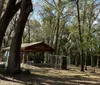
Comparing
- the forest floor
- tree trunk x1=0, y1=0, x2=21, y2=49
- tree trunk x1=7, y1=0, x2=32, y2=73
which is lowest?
the forest floor

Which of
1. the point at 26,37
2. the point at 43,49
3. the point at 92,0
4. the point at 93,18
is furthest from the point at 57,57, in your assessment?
the point at 26,37

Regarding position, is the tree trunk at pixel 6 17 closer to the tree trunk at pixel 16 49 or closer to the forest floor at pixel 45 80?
the tree trunk at pixel 16 49

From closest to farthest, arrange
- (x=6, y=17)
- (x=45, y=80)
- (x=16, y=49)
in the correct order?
1. (x=45, y=80)
2. (x=6, y=17)
3. (x=16, y=49)

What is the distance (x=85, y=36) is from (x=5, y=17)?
12.3 m

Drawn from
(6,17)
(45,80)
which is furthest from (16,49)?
(45,80)

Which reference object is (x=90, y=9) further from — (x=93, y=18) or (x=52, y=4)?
(x=52, y=4)

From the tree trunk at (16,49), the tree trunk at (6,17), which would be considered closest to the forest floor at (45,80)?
the tree trunk at (16,49)

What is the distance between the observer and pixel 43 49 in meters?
31.5

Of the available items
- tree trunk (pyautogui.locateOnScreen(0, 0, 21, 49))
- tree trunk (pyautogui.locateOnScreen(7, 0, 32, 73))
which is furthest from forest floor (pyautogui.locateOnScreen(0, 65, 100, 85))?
tree trunk (pyautogui.locateOnScreen(0, 0, 21, 49))

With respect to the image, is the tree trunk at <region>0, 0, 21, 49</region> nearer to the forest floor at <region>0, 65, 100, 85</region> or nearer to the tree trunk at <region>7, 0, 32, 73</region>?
the tree trunk at <region>7, 0, 32, 73</region>

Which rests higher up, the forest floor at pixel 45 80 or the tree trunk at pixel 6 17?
the tree trunk at pixel 6 17

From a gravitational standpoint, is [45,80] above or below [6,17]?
below

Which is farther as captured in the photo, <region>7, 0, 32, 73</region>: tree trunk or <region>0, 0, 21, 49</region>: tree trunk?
<region>7, 0, 32, 73</region>: tree trunk

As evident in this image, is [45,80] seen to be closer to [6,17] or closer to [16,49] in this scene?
[16,49]
